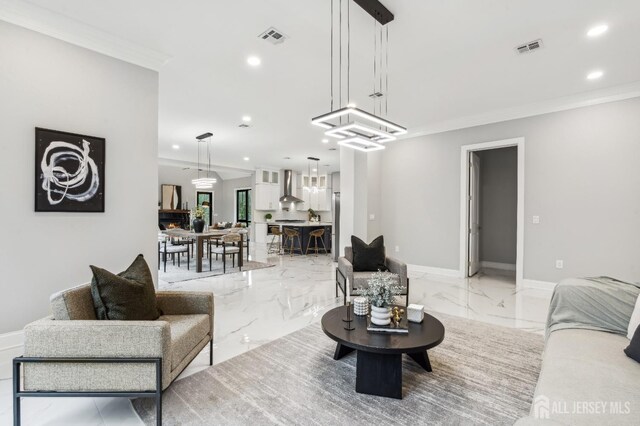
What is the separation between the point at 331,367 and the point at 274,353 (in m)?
0.55

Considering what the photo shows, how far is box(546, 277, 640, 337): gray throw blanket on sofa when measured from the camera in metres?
2.09

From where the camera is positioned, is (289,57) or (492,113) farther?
(492,113)

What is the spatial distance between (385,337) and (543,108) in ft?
15.8

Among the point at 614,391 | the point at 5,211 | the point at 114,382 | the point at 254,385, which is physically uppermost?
the point at 5,211

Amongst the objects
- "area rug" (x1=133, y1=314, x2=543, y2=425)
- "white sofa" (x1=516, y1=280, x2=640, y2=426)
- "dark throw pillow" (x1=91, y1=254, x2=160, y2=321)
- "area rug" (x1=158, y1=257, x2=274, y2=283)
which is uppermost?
"dark throw pillow" (x1=91, y1=254, x2=160, y2=321)

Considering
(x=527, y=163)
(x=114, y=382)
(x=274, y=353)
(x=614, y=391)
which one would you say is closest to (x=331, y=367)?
(x=274, y=353)

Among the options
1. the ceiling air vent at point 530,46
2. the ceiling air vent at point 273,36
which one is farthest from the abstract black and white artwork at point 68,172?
the ceiling air vent at point 530,46

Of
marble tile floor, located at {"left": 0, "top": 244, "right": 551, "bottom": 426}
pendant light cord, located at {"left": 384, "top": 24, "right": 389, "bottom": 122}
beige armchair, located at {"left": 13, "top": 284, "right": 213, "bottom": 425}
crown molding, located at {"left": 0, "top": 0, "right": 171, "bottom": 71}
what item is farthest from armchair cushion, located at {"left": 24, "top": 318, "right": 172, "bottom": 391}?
pendant light cord, located at {"left": 384, "top": 24, "right": 389, "bottom": 122}

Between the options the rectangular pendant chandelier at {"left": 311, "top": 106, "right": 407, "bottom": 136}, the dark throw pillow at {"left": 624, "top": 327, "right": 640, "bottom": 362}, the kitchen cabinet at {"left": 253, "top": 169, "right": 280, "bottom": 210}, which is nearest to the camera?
the dark throw pillow at {"left": 624, "top": 327, "right": 640, "bottom": 362}

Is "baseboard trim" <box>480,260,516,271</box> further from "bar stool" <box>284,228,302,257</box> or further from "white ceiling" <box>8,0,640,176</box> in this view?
"bar stool" <box>284,228,302,257</box>

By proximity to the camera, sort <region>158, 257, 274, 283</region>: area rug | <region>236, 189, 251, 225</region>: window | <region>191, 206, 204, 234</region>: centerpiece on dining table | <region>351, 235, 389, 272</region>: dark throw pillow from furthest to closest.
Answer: <region>236, 189, 251, 225</region>: window < <region>191, 206, 204, 234</region>: centerpiece on dining table < <region>158, 257, 274, 283</region>: area rug < <region>351, 235, 389, 272</region>: dark throw pillow

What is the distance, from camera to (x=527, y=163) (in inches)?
199

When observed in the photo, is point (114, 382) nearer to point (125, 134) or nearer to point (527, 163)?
point (125, 134)

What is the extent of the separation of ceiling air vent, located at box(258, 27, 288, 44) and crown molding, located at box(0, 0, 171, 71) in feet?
3.98
